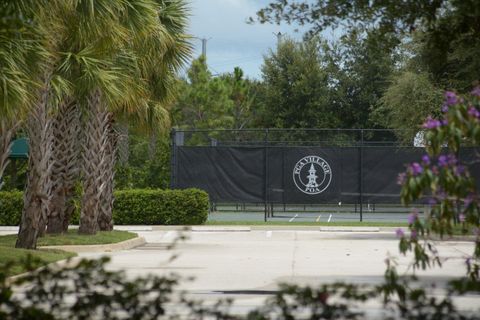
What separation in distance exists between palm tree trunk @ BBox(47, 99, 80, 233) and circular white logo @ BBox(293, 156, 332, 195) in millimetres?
13369

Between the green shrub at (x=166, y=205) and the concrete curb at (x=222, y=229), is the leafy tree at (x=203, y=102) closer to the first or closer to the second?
the green shrub at (x=166, y=205)

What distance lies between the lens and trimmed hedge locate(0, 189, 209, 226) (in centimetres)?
3250

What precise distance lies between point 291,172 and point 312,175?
0.77 meters

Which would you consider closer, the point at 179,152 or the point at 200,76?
the point at 179,152

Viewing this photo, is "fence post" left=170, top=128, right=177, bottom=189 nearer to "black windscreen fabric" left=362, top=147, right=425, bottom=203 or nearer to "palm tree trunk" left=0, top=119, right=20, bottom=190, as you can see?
"black windscreen fabric" left=362, top=147, right=425, bottom=203

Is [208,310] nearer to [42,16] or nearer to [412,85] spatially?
[42,16]

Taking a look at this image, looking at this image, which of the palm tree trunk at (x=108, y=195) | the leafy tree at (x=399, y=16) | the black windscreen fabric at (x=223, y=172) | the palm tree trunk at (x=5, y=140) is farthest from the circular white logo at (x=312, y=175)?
the leafy tree at (x=399, y=16)

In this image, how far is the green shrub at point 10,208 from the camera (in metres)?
32.5

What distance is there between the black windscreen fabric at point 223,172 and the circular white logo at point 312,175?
4.29 ft

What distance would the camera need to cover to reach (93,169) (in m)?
23.4

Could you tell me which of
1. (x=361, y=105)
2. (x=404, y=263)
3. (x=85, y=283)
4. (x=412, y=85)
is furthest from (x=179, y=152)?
(x=85, y=283)

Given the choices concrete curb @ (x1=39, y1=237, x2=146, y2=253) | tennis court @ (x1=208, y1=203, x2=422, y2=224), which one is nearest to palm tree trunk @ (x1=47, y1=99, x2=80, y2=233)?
concrete curb @ (x1=39, y1=237, x2=146, y2=253)

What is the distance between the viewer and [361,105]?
57844 millimetres

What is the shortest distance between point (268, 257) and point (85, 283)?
14140 millimetres
